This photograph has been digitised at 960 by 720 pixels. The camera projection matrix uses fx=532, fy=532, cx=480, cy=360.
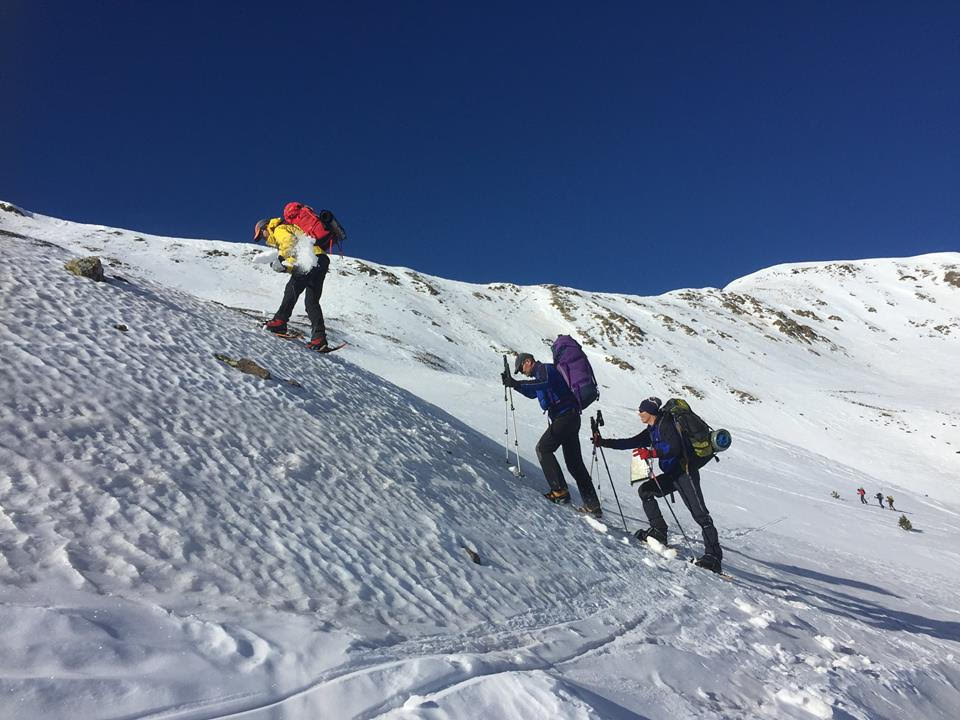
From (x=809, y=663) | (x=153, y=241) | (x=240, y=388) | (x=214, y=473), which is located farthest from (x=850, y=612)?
(x=153, y=241)

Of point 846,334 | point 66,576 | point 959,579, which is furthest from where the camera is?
point 846,334

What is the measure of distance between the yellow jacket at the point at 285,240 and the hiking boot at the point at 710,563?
7.01m

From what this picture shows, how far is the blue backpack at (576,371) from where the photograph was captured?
6.67 metres

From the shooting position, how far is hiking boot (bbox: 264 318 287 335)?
8.83 m

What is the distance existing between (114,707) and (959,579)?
11.9m

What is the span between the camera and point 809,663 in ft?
13.1

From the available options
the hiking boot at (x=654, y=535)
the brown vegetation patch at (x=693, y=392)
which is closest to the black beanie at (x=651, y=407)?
the hiking boot at (x=654, y=535)

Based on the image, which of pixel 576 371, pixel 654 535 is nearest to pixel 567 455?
pixel 576 371

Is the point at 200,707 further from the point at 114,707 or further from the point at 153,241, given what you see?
the point at 153,241

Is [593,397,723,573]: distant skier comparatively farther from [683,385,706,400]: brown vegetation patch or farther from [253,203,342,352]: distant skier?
[683,385,706,400]: brown vegetation patch

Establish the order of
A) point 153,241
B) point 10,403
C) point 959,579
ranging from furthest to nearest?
point 153,241 → point 959,579 → point 10,403

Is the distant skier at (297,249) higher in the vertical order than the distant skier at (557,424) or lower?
higher

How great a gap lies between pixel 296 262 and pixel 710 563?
23.6 ft

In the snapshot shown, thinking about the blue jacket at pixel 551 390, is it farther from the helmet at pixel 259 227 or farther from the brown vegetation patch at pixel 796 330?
the brown vegetation patch at pixel 796 330
